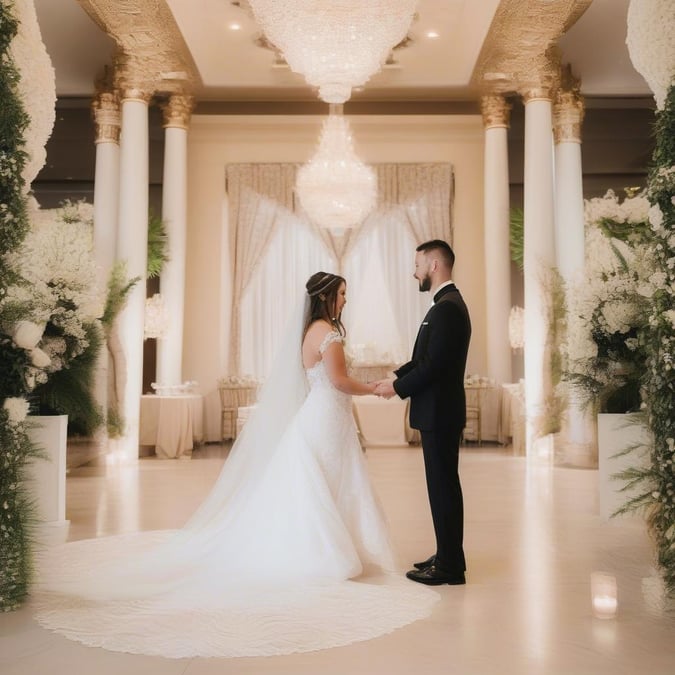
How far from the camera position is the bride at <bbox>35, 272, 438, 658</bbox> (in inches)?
147

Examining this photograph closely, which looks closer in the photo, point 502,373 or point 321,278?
point 321,278

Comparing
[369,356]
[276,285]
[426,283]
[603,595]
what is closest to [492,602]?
[603,595]

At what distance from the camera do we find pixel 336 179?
1072 centimetres

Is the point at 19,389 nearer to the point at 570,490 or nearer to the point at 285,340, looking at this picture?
→ the point at 285,340

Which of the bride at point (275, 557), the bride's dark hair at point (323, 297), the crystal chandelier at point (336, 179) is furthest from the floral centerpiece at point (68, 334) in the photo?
the crystal chandelier at point (336, 179)

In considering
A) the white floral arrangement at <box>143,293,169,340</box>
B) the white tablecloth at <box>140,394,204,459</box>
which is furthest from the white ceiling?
the white tablecloth at <box>140,394,204,459</box>

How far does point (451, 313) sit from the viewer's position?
465 centimetres

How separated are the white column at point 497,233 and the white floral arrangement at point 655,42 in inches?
388

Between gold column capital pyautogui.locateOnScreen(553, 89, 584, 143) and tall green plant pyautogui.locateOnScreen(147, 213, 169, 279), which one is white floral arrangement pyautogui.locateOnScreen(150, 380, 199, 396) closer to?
tall green plant pyautogui.locateOnScreen(147, 213, 169, 279)

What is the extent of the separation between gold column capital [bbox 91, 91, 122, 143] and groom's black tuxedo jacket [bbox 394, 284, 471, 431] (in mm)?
9868

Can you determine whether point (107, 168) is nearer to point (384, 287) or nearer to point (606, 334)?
point (384, 287)

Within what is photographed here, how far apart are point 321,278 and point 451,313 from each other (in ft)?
2.90

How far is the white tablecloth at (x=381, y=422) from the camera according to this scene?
12930 mm

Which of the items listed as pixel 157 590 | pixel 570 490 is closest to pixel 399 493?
pixel 570 490
